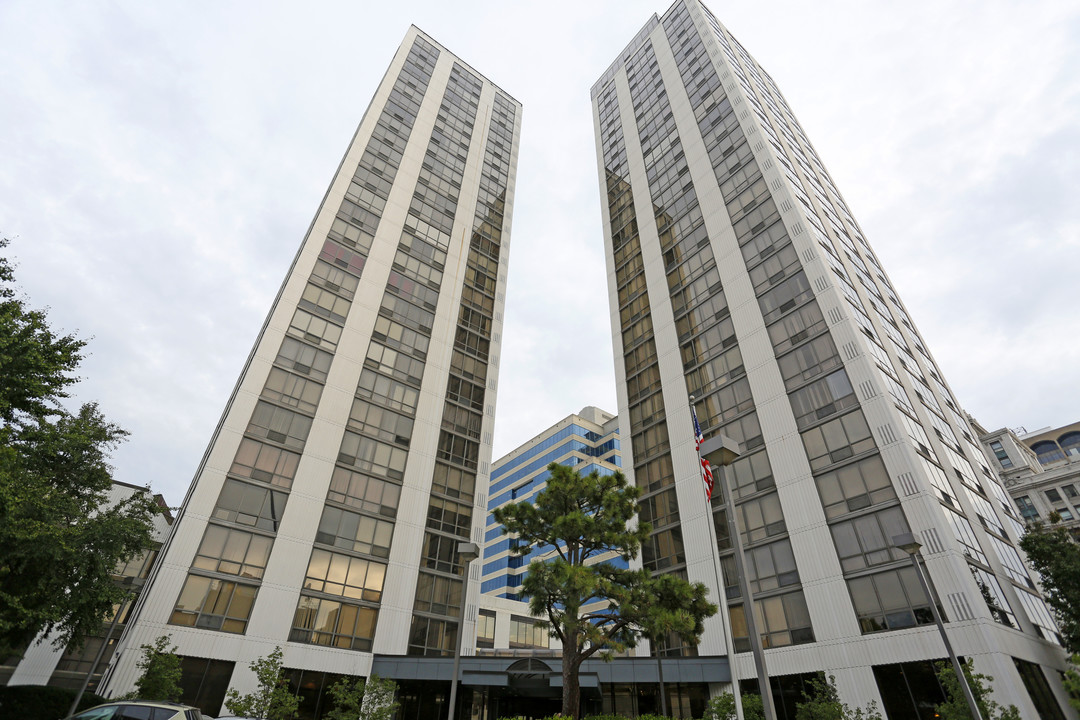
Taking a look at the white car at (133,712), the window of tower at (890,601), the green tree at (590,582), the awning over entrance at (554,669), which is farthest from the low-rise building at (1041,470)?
the white car at (133,712)

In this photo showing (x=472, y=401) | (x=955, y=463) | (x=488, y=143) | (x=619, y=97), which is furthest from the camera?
(x=619, y=97)

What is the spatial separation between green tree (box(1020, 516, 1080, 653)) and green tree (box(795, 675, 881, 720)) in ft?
40.9

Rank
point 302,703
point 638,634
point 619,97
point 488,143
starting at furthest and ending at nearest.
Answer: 1. point 619,97
2. point 488,143
3. point 302,703
4. point 638,634

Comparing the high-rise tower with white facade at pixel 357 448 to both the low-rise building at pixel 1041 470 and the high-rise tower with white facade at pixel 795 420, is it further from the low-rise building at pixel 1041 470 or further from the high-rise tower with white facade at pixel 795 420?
the low-rise building at pixel 1041 470

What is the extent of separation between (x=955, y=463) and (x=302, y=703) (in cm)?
4206

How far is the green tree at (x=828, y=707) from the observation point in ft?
82.9

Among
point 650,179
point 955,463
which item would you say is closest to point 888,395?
point 955,463

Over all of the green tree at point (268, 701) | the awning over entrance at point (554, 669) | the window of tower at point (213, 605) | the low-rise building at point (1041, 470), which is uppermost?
the low-rise building at point (1041, 470)

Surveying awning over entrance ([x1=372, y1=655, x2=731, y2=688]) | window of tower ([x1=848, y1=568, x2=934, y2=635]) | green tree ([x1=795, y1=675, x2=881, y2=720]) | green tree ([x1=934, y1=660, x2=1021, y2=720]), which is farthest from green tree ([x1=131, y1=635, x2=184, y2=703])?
window of tower ([x1=848, y1=568, x2=934, y2=635])

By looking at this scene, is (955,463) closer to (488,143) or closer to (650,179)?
(650,179)

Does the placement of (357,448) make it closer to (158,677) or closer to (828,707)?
(158,677)

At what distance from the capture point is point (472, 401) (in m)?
47.6

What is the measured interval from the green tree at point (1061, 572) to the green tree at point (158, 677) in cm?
4410

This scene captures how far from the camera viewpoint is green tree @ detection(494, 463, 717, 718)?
68.7 ft
